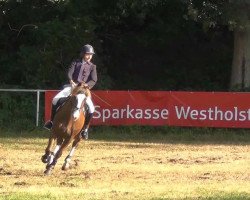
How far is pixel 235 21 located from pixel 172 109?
182 inches

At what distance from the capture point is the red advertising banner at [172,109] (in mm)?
23953

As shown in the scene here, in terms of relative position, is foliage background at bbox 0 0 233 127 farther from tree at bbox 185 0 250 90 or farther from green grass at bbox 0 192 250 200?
green grass at bbox 0 192 250 200

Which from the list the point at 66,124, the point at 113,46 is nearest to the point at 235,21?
the point at 113,46

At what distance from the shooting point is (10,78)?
102 ft

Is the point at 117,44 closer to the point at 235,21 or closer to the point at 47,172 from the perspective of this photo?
the point at 235,21

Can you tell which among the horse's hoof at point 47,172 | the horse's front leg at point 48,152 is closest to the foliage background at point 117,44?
the horse's front leg at point 48,152

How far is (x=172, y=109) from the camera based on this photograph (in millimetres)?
24422

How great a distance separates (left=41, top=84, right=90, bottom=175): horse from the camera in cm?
1422

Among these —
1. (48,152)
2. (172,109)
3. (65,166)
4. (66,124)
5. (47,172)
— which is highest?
(66,124)

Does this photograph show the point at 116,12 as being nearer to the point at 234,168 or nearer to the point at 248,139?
the point at 248,139

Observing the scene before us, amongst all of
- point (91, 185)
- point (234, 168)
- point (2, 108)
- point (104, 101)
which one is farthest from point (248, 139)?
point (91, 185)

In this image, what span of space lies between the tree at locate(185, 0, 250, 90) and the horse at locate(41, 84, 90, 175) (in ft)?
42.0

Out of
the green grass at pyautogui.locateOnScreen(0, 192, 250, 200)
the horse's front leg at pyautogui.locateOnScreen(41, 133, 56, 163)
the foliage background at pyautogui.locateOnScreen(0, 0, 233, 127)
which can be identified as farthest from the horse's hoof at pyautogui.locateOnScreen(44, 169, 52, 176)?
the foliage background at pyautogui.locateOnScreen(0, 0, 233, 127)

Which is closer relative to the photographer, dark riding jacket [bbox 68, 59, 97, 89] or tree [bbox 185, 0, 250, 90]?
dark riding jacket [bbox 68, 59, 97, 89]
